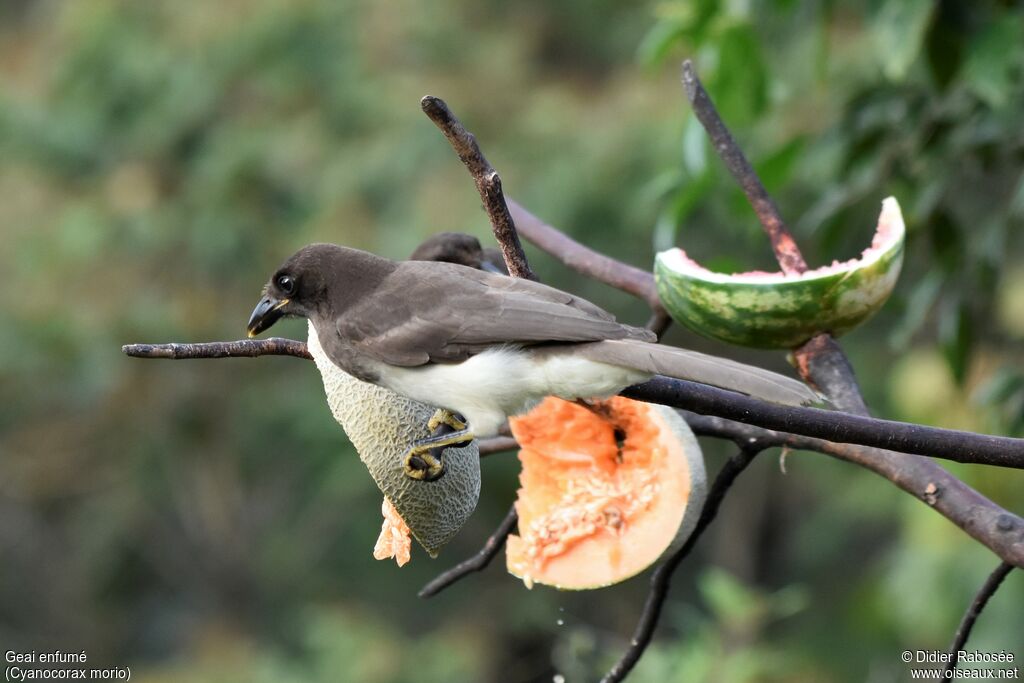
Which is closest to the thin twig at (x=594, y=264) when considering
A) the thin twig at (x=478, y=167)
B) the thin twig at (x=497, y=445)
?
the thin twig at (x=497, y=445)

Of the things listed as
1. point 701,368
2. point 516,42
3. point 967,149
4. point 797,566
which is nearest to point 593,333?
point 701,368

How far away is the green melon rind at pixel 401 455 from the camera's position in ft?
Result: 6.33

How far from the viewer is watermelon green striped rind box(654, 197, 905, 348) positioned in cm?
204

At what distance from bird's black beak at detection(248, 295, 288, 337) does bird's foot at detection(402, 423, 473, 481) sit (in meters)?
0.34

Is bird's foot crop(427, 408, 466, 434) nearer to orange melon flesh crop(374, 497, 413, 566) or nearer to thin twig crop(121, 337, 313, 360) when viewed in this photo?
orange melon flesh crop(374, 497, 413, 566)

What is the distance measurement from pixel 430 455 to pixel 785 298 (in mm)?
587

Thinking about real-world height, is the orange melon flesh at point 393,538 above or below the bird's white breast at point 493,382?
below

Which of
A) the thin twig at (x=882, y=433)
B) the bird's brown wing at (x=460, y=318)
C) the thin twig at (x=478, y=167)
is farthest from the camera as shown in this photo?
the bird's brown wing at (x=460, y=318)

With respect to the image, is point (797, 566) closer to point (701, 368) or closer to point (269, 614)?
point (269, 614)

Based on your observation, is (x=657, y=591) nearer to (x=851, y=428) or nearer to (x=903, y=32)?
(x=851, y=428)

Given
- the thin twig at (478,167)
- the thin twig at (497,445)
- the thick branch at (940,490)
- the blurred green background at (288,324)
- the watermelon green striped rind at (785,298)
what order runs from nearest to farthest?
1. the thin twig at (478,167)
2. the thick branch at (940,490)
3. the watermelon green striped rind at (785,298)
4. the thin twig at (497,445)
5. the blurred green background at (288,324)

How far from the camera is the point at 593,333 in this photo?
1.78m

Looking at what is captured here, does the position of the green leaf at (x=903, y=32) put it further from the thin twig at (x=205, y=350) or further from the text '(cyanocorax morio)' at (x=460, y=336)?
the thin twig at (x=205, y=350)

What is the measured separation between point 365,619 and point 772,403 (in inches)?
298
